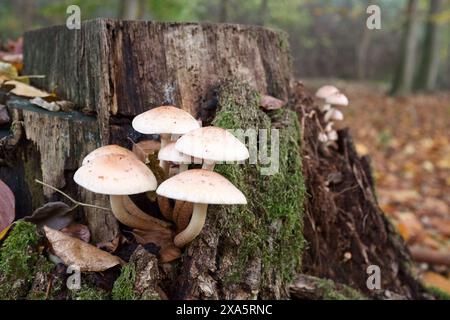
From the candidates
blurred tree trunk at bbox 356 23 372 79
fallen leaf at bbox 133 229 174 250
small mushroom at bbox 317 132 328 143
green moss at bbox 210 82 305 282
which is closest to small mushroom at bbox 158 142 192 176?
green moss at bbox 210 82 305 282

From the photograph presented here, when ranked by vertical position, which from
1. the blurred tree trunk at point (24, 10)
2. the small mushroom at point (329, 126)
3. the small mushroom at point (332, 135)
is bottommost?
the small mushroom at point (332, 135)

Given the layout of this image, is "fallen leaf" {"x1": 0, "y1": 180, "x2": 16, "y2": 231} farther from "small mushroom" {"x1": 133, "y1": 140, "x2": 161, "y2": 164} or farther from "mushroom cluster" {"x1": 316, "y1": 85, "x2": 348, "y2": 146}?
"mushroom cluster" {"x1": 316, "y1": 85, "x2": 348, "y2": 146}

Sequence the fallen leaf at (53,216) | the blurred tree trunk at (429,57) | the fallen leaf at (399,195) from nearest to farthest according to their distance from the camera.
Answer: the fallen leaf at (53,216), the fallen leaf at (399,195), the blurred tree trunk at (429,57)

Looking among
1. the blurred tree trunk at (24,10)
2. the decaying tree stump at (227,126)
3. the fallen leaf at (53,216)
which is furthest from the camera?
the blurred tree trunk at (24,10)

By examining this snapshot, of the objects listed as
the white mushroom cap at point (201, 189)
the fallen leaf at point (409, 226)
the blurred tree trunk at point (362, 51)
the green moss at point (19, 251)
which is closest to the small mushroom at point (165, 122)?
the white mushroom cap at point (201, 189)

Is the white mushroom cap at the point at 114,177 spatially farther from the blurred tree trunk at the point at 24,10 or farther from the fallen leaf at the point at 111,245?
the blurred tree trunk at the point at 24,10

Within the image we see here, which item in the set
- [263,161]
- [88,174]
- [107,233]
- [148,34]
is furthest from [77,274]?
[148,34]

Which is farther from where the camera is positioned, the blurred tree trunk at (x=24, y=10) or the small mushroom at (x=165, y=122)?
Result: the blurred tree trunk at (x=24, y=10)
